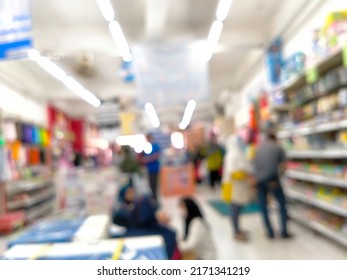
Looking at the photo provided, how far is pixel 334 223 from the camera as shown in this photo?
3652 millimetres

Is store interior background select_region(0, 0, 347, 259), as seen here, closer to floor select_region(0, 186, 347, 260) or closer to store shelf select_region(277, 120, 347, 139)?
floor select_region(0, 186, 347, 260)

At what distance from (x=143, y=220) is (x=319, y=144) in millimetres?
2497

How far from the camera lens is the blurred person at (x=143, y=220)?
2.39 m

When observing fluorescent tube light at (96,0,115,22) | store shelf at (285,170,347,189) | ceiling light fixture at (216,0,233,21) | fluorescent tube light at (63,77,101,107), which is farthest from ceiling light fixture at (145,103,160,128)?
store shelf at (285,170,347,189)

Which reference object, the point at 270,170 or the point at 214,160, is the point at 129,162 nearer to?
the point at 214,160

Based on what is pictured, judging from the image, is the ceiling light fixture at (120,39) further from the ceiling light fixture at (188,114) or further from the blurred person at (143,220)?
the blurred person at (143,220)

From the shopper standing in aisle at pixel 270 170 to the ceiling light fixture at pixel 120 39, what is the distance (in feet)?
6.81

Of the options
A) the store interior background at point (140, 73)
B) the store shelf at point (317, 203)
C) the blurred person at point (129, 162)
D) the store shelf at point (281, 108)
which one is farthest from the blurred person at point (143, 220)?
the store shelf at point (281, 108)

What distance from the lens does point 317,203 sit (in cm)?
395

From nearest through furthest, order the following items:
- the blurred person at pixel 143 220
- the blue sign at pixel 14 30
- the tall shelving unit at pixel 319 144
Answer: the blue sign at pixel 14 30
the blurred person at pixel 143 220
the tall shelving unit at pixel 319 144

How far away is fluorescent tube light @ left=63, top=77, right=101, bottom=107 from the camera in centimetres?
208

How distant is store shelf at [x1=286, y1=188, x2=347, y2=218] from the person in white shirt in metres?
1.58
